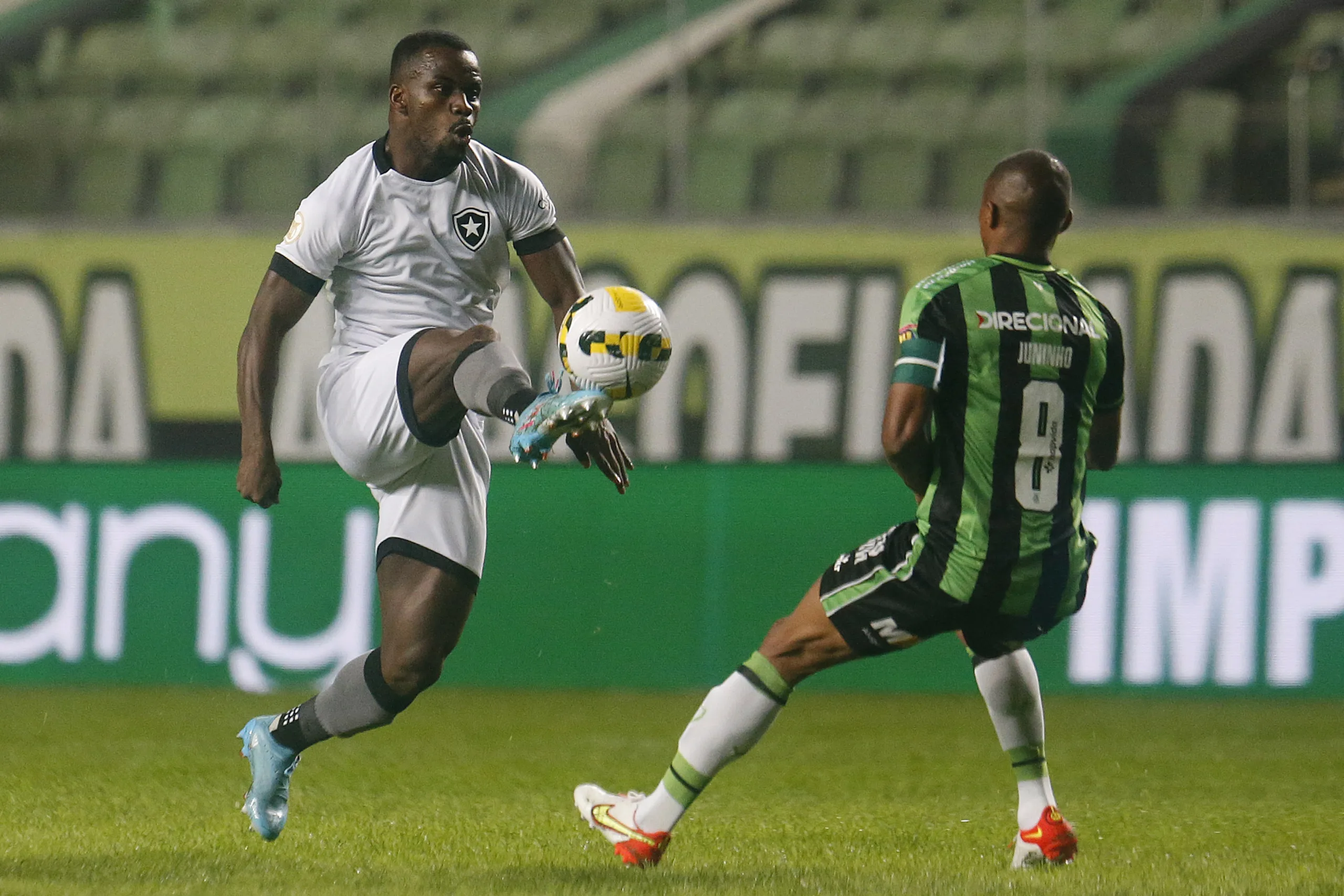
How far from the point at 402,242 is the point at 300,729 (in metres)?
1.18

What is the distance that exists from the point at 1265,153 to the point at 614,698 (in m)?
4.64

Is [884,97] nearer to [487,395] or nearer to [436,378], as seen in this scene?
[436,378]

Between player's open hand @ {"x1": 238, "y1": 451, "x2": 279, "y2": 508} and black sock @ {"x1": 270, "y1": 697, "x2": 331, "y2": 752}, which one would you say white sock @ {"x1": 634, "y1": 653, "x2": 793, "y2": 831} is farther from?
player's open hand @ {"x1": 238, "y1": 451, "x2": 279, "y2": 508}

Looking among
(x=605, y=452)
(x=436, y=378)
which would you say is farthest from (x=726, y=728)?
(x=436, y=378)

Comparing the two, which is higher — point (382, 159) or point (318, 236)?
point (382, 159)

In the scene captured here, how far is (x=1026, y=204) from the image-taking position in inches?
148

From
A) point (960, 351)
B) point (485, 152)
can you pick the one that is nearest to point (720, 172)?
point (485, 152)

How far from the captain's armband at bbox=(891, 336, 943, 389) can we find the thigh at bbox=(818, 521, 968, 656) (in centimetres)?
34

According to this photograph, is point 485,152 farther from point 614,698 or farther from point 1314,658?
point 1314,658

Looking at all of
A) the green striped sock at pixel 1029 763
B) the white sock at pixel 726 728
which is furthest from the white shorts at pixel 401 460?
the green striped sock at pixel 1029 763

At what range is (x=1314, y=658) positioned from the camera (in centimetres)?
812

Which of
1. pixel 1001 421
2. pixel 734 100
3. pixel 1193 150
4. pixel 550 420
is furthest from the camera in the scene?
pixel 734 100

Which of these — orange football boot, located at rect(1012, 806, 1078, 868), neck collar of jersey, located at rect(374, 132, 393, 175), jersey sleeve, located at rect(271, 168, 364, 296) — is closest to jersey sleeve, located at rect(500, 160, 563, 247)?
neck collar of jersey, located at rect(374, 132, 393, 175)

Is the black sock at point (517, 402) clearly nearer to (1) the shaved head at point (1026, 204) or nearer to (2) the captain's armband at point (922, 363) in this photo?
(2) the captain's armband at point (922, 363)
